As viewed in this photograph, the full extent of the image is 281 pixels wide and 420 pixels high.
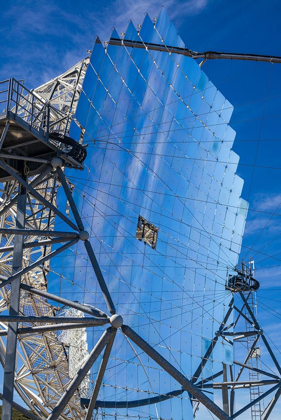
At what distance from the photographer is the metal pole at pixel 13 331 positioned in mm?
15672

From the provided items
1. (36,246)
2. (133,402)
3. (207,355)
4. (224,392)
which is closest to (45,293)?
(36,246)

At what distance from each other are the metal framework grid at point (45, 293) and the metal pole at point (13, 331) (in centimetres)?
2

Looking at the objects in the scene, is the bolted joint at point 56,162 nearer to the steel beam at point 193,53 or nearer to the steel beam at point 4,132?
the steel beam at point 4,132

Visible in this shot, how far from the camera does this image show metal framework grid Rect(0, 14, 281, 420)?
16.7 m

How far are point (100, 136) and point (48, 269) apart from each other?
4.56 metres

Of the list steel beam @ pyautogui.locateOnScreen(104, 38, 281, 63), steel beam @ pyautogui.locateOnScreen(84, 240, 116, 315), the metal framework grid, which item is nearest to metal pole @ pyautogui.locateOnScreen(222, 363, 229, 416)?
the metal framework grid

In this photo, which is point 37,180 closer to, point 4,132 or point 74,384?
point 4,132

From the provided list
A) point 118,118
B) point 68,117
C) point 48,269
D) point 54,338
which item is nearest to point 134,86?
point 118,118

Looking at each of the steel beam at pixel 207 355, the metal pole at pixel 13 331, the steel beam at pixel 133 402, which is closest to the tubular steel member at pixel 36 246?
the metal pole at pixel 13 331

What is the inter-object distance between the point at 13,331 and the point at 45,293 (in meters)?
1.62

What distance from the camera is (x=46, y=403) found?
25.0 meters

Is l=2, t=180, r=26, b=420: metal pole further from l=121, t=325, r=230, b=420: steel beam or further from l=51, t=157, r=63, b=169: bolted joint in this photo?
l=121, t=325, r=230, b=420: steel beam

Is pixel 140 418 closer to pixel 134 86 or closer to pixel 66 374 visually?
pixel 66 374

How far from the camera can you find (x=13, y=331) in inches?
658
